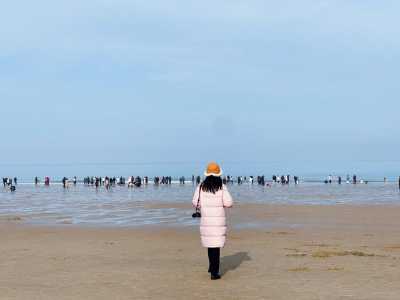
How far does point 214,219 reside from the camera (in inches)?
417

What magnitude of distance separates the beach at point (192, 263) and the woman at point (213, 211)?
19.7 inches

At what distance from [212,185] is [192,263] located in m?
2.70

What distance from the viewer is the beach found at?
31.5 feet

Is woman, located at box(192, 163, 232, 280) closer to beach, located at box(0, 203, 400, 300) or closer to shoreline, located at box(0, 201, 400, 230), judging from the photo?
beach, located at box(0, 203, 400, 300)

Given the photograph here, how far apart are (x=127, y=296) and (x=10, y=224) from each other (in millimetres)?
15369

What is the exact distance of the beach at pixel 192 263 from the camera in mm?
9609

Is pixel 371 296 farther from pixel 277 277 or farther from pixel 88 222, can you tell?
pixel 88 222

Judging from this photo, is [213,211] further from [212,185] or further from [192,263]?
[192,263]

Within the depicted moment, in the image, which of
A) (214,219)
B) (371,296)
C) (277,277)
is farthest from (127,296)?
(371,296)

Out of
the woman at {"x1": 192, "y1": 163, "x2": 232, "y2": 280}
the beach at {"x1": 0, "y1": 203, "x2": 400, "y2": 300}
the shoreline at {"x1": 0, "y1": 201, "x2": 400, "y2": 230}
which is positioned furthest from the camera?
the shoreline at {"x1": 0, "y1": 201, "x2": 400, "y2": 230}

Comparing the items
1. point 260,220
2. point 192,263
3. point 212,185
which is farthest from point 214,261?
point 260,220

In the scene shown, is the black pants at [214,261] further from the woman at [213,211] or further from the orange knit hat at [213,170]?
the orange knit hat at [213,170]

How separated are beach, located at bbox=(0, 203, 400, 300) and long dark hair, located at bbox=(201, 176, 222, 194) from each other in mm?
1558

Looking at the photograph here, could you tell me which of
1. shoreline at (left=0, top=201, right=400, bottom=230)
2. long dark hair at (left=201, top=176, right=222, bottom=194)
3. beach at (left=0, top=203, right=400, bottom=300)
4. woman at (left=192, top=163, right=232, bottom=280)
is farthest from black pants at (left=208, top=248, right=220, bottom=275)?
shoreline at (left=0, top=201, right=400, bottom=230)
